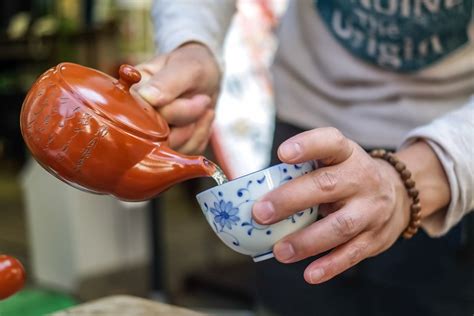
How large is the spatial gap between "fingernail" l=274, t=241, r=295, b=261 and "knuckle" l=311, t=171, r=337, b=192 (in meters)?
0.06

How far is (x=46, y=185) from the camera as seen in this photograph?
2.36m

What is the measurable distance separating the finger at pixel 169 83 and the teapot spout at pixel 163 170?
9cm

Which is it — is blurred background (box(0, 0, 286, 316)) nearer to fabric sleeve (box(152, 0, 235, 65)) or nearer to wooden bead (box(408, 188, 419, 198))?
fabric sleeve (box(152, 0, 235, 65))

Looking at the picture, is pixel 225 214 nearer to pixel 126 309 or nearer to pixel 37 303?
pixel 126 309

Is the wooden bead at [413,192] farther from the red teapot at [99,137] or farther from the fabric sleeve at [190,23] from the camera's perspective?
the fabric sleeve at [190,23]

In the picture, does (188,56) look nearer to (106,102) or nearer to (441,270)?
(106,102)

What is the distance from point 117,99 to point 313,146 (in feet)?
0.62

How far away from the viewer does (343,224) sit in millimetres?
579

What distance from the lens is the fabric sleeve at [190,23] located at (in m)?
0.87

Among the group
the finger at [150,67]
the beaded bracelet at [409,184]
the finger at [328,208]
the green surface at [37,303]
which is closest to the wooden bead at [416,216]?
the beaded bracelet at [409,184]

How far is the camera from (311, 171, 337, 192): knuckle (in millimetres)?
569

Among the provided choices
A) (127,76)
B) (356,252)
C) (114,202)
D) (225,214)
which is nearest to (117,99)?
(127,76)

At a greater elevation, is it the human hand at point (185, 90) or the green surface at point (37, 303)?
the human hand at point (185, 90)

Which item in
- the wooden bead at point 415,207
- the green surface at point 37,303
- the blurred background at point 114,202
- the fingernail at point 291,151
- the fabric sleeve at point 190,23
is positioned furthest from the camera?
the blurred background at point 114,202
